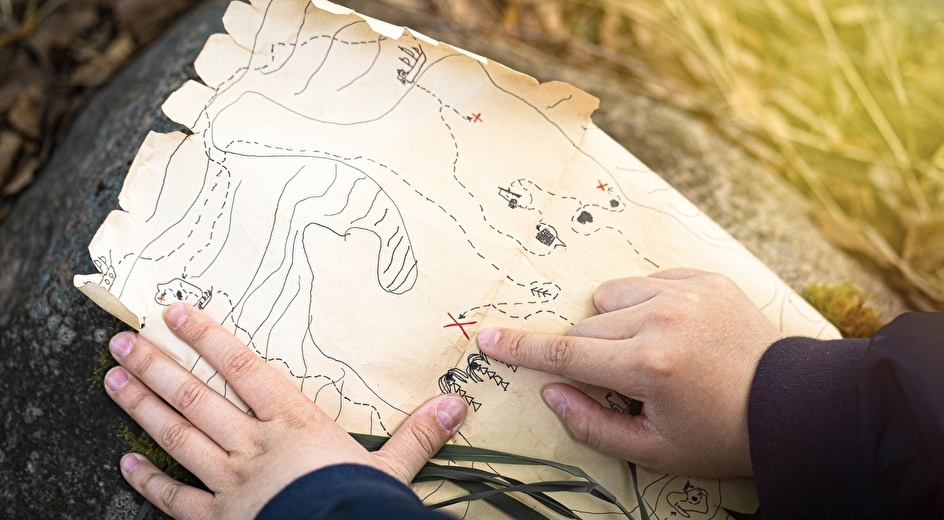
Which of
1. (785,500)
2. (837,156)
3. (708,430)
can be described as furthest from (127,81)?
(837,156)

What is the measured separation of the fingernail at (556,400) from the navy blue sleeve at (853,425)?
0.74 ft

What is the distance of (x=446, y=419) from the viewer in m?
0.72

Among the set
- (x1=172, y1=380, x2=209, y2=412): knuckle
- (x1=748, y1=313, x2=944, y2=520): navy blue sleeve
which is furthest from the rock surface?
(x1=748, y1=313, x2=944, y2=520): navy blue sleeve

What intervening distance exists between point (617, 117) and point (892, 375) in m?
0.66

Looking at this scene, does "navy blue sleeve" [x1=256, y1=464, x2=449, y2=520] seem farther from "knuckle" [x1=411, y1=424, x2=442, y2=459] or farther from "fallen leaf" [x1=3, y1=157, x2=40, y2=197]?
"fallen leaf" [x1=3, y1=157, x2=40, y2=197]

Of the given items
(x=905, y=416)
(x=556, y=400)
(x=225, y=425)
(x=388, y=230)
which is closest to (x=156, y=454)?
(x=225, y=425)

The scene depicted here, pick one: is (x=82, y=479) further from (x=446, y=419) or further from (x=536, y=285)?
(x=536, y=285)

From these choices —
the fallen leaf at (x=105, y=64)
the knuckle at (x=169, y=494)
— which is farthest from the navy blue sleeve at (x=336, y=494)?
the fallen leaf at (x=105, y=64)

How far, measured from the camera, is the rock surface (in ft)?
2.47

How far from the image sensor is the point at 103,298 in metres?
0.70

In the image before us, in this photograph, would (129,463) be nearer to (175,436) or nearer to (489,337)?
(175,436)

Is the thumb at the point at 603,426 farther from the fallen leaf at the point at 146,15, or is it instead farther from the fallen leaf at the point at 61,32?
the fallen leaf at the point at 61,32

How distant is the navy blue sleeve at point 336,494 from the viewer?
1.83 ft

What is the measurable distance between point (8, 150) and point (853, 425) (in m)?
1.44
